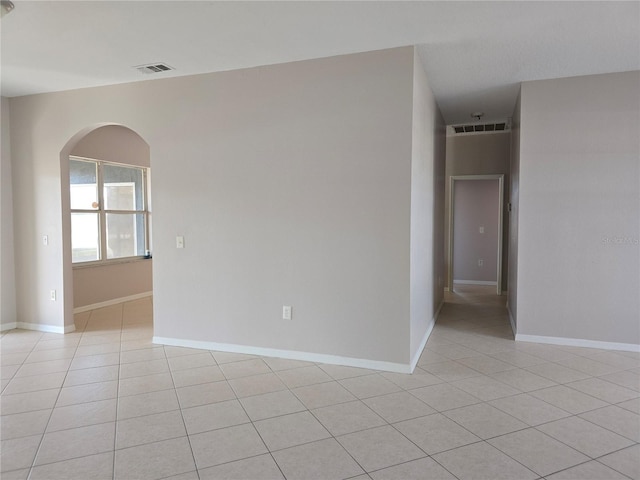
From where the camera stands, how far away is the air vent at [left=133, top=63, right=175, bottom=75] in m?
3.68

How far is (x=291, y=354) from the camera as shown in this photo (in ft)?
12.2

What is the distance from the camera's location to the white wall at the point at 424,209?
3455mm

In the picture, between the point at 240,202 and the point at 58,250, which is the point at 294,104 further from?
the point at 58,250

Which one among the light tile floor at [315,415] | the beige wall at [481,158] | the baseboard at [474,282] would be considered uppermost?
the beige wall at [481,158]

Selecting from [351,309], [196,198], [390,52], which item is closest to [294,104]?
[390,52]

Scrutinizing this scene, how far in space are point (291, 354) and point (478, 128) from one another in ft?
15.6

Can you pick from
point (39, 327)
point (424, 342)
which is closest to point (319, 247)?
point (424, 342)

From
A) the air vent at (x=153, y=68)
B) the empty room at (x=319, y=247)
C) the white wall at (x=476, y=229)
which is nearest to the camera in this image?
the empty room at (x=319, y=247)

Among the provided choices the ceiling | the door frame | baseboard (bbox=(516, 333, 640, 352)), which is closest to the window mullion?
the ceiling

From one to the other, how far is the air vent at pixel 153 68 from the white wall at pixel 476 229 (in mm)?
5552

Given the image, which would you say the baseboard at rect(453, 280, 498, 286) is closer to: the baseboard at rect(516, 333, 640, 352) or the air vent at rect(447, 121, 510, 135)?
the air vent at rect(447, 121, 510, 135)

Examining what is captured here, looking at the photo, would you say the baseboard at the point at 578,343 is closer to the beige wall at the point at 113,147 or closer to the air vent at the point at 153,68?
the air vent at the point at 153,68

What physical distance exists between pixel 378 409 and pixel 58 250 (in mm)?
3900

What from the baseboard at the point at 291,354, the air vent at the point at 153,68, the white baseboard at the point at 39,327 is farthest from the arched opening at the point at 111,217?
the baseboard at the point at 291,354
